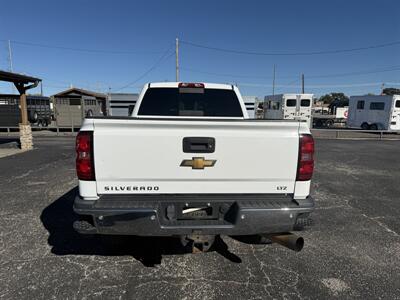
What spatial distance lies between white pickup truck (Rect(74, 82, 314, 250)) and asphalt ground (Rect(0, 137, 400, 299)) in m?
0.58

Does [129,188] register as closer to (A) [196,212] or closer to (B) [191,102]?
(A) [196,212]

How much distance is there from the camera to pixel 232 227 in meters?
2.67

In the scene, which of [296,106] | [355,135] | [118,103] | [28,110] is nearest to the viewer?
[118,103]

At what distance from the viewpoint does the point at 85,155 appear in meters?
2.65

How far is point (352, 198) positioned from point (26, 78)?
12.9m

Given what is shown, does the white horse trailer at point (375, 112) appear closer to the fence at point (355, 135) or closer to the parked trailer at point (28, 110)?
the fence at point (355, 135)

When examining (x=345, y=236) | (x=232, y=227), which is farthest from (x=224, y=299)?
(x=345, y=236)

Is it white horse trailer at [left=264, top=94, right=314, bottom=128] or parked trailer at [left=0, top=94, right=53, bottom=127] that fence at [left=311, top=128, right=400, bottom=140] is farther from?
parked trailer at [left=0, top=94, right=53, bottom=127]

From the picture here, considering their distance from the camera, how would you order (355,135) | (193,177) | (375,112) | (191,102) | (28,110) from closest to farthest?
1. (193,177)
2. (191,102)
3. (355,135)
4. (28,110)
5. (375,112)

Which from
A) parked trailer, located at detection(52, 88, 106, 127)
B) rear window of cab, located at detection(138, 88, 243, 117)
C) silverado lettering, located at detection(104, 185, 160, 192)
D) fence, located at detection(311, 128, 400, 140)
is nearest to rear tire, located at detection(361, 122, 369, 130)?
fence, located at detection(311, 128, 400, 140)

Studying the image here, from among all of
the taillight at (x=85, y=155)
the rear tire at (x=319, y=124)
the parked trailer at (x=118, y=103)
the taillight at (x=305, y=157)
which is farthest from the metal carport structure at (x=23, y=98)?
the rear tire at (x=319, y=124)

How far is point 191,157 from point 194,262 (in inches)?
57.9

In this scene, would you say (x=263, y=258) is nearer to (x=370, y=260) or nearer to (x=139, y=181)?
(x=370, y=260)

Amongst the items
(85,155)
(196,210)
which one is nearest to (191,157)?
(196,210)
